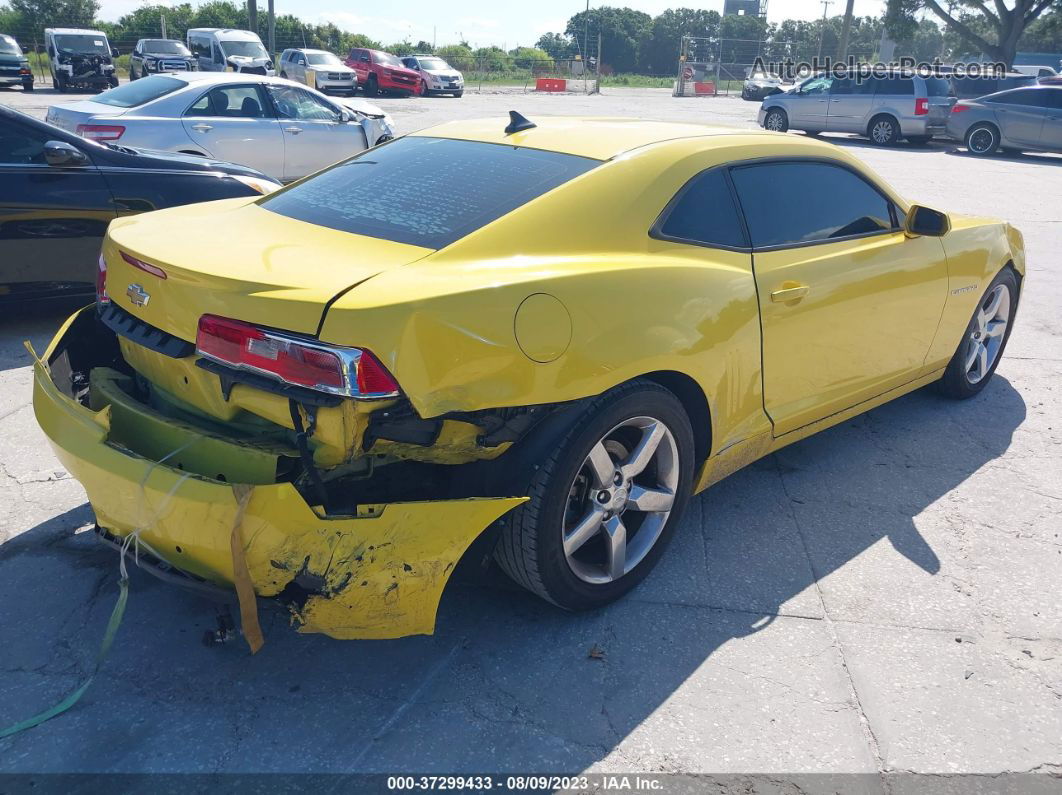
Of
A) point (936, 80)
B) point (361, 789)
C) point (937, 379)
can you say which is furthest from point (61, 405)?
point (936, 80)

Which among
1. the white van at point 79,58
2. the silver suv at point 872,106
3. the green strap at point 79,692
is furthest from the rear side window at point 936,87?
the white van at point 79,58

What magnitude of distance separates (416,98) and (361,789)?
Result: 110 ft

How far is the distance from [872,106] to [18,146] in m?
19.0

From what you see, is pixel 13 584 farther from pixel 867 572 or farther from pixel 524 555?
pixel 867 572

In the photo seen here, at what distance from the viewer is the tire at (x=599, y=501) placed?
8.42 ft

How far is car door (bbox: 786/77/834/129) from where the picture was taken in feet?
67.9

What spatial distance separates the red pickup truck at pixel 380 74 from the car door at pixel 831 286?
30821 mm

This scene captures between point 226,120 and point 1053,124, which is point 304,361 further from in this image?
point 1053,124

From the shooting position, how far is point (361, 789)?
2.21 meters

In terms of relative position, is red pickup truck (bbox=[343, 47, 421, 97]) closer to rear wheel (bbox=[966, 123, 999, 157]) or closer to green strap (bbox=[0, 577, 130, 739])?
rear wheel (bbox=[966, 123, 999, 157])

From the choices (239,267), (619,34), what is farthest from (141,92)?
(619,34)

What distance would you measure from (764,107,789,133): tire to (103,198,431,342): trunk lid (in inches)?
810

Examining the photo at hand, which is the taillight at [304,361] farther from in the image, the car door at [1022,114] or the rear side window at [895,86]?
the rear side window at [895,86]

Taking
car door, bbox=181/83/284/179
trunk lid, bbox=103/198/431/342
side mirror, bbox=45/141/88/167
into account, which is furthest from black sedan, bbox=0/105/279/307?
car door, bbox=181/83/284/179
